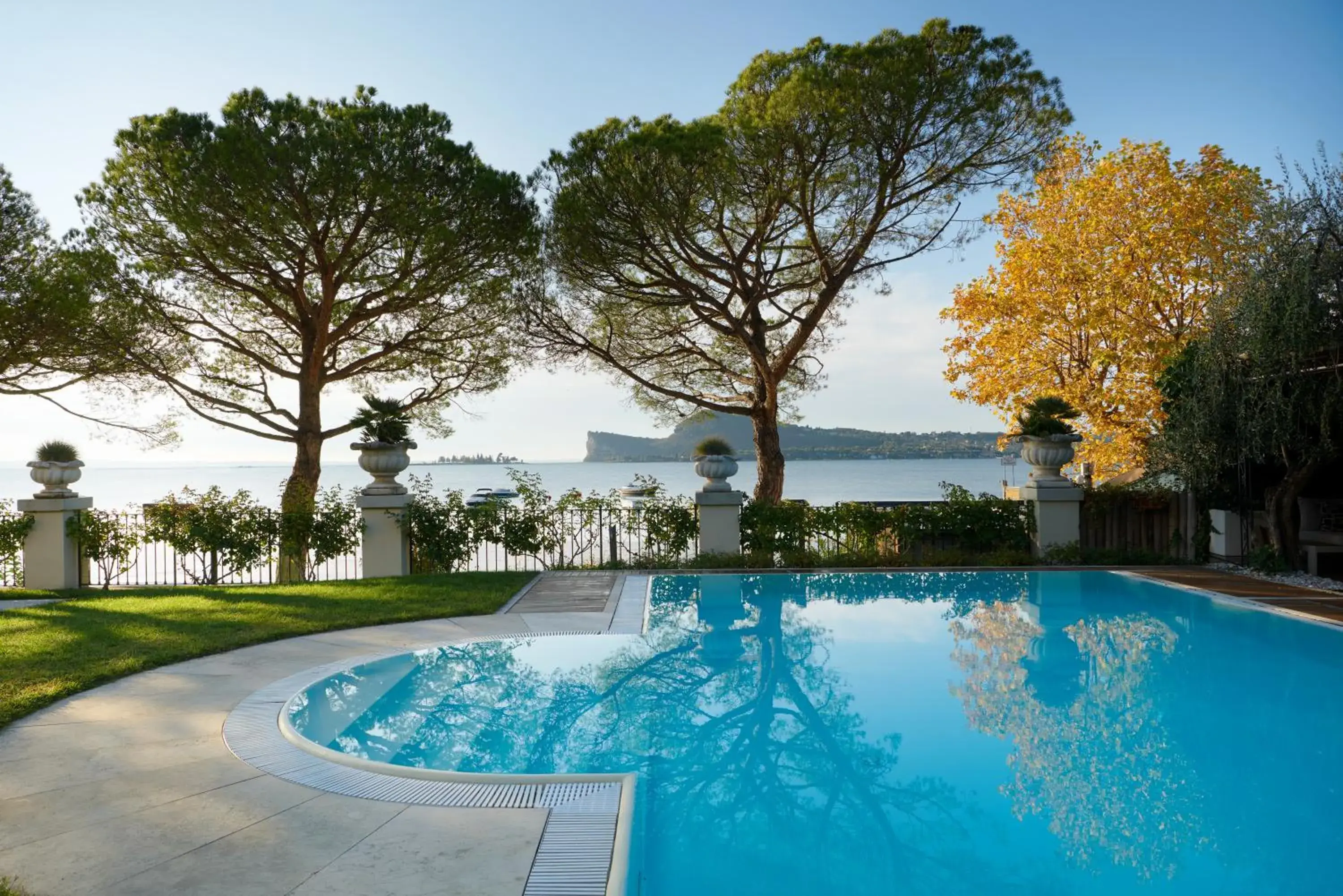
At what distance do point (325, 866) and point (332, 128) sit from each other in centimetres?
1263

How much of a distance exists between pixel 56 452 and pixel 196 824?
1065 centimetres

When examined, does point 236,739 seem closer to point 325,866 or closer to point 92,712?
point 92,712

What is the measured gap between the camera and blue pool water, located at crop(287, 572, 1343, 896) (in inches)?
139

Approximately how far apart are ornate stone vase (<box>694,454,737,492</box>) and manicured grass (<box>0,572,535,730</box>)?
294 cm

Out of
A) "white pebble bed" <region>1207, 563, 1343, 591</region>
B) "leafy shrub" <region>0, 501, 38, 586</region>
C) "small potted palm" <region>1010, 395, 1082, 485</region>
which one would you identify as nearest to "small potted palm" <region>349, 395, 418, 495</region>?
"leafy shrub" <region>0, 501, 38, 586</region>

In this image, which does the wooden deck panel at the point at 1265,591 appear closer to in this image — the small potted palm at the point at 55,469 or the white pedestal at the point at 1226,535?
the white pedestal at the point at 1226,535

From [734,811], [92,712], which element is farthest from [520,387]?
[734,811]

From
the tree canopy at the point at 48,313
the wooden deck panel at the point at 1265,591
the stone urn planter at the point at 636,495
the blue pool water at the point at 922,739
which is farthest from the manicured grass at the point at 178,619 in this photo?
the wooden deck panel at the point at 1265,591

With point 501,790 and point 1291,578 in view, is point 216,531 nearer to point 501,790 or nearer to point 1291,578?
point 501,790

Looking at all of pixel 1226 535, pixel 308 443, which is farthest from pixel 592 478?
pixel 1226 535

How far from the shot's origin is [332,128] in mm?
12945

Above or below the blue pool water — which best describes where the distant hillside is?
above

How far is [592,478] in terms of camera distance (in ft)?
270

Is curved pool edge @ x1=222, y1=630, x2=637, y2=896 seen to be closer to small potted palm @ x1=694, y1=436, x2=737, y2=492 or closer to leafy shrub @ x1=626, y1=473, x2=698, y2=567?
leafy shrub @ x1=626, y1=473, x2=698, y2=567
